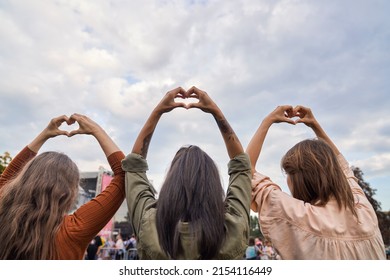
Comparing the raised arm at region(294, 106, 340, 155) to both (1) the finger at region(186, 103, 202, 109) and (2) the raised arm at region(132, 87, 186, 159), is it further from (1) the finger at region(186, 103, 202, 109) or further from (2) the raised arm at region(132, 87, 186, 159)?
(2) the raised arm at region(132, 87, 186, 159)

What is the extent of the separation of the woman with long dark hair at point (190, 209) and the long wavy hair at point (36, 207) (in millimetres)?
451

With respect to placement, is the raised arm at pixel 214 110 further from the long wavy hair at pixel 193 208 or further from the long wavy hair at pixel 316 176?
the long wavy hair at pixel 316 176

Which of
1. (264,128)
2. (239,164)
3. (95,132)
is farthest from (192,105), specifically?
(95,132)

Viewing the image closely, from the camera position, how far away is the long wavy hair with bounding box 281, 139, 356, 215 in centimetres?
210

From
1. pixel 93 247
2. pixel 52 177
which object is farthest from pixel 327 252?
pixel 93 247

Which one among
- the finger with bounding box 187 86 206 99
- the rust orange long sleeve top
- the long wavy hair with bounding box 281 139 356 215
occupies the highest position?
the finger with bounding box 187 86 206 99

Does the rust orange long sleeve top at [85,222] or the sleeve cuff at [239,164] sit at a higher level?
the sleeve cuff at [239,164]

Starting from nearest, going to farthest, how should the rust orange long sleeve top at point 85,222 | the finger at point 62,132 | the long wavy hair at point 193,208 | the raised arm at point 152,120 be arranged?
1. the long wavy hair at point 193,208
2. the rust orange long sleeve top at point 85,222
3. the raised arm at point 152,120
4. the finger at point 62,132

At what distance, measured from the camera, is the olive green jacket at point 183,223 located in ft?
5.71

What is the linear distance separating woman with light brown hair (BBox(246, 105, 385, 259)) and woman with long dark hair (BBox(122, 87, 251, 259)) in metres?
0.29

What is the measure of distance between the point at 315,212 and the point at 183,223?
0.85m

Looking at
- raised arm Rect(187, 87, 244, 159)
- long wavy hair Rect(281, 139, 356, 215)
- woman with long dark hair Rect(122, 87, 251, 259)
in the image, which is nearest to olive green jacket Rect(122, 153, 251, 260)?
woman with long dark hair Rect(122, 87, 251, 259)

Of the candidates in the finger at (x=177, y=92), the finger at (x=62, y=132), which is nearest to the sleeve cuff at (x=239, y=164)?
the finger at (x=177, y=92)

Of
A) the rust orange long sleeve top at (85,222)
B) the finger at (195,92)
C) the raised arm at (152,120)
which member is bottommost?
the rust orange long sleeve top at (85,222)
